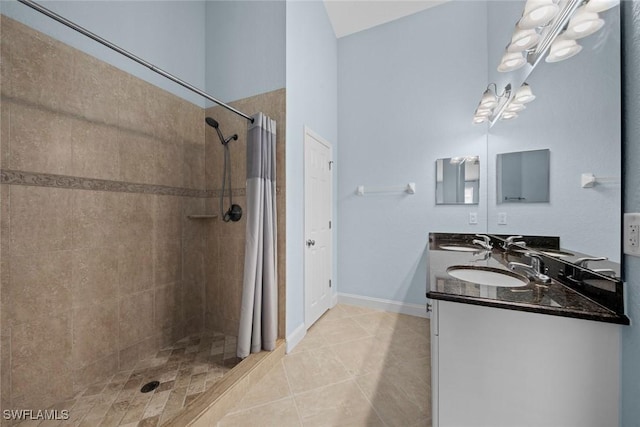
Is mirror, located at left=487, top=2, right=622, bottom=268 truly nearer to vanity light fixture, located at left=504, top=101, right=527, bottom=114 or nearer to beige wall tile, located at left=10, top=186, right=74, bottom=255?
vanity light fixture, located at left=504, top=101, right=527, bottom=114

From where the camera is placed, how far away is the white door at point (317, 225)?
2.34 metres

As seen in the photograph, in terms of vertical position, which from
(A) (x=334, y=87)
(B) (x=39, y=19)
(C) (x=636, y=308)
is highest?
(A) (x=334, y=87)

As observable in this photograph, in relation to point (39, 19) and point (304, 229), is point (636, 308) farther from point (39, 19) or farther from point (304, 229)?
point (39, 19)

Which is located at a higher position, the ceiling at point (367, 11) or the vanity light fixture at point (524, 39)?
the ceiling at point (367, 11)

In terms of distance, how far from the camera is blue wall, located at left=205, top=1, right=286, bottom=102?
2049mm

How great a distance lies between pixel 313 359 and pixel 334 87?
303cm

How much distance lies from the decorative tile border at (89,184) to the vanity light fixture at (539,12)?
1815 mm

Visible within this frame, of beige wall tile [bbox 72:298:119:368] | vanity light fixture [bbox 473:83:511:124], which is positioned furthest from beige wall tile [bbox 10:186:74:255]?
vanity light fixture [bbox 473:83:511:124]

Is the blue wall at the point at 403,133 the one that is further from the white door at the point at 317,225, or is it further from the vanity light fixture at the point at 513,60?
the vanity light fixture at the point at 513,60

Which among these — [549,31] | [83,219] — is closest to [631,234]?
[549,31]

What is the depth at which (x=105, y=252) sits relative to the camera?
1.70 m

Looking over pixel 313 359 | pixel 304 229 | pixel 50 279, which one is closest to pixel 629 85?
pixel 304 229

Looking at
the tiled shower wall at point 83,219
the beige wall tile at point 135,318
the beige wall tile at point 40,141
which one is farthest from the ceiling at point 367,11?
the beige wall tile at point 135,318

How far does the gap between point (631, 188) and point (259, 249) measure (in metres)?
1.86
